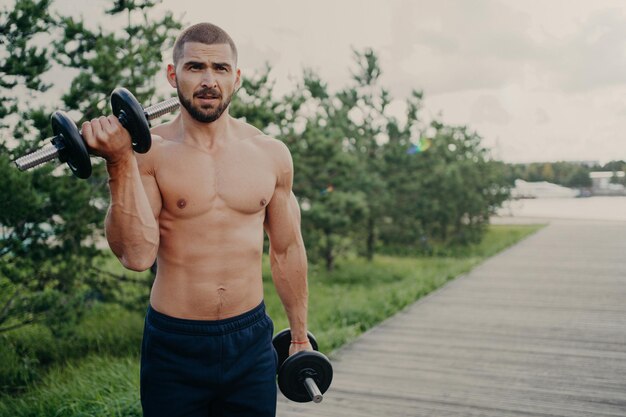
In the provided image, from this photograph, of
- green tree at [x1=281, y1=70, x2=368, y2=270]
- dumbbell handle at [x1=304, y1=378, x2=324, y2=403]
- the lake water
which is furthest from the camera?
the lake water

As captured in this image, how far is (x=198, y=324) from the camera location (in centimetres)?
192

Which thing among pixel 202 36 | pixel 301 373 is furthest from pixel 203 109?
pixel 301 373

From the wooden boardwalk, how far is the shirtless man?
6.75 feet

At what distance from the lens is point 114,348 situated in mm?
6035

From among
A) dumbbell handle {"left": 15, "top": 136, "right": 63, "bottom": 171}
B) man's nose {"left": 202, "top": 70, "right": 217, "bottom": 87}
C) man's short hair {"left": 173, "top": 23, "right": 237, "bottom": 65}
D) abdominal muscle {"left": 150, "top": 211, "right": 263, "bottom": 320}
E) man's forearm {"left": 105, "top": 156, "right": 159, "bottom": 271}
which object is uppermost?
man's short hair {"left": 173, "top": 23, "right": 237, "bottom": 65}

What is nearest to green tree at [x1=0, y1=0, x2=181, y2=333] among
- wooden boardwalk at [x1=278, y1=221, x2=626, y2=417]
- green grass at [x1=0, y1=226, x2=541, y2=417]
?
green grass at [x1=0, y1=226, x2=541, y2=417]

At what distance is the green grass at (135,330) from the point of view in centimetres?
388

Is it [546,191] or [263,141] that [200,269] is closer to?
[263,141]

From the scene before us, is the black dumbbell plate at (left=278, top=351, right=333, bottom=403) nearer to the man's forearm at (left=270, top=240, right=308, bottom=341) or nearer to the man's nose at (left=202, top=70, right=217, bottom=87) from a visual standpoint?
the man's forearm at (left=270, top=240, right=308, bottom=341)

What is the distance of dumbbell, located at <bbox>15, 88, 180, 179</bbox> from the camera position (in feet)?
4.91

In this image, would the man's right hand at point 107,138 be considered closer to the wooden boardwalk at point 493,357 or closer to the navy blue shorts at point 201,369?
the navy blue shorts at point 201,369

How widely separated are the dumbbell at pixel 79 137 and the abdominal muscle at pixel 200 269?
Answer: 40 cm

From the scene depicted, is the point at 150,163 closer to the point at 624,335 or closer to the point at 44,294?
the point at 44,294

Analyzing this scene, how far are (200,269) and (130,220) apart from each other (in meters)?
0.33
